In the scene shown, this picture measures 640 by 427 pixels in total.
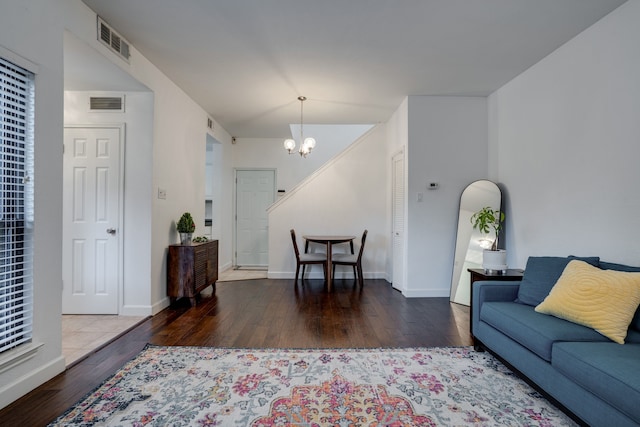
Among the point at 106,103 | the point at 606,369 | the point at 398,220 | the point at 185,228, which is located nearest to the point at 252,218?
the point at 185,228

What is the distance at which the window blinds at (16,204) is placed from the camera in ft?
5.99

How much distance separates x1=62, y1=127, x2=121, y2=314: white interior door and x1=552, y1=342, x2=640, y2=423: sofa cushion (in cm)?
387

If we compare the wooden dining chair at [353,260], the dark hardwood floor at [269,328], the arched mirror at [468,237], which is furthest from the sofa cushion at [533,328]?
the wooden dining chair at [353,260]

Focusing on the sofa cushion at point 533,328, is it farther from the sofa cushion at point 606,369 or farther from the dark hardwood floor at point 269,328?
the dark hardwood floor at point 269,328

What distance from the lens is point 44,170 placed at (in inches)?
81.3

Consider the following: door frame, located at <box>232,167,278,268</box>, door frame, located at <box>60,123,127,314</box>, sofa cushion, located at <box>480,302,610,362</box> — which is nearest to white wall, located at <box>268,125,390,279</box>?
door frame, located at <box>232,167,278,268</box>

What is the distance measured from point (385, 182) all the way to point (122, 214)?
12.9 ft

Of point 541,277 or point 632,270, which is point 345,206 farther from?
point 632,270

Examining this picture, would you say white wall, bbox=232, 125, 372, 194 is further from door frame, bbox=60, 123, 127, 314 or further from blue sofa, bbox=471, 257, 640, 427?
blue sofa, bbox=471, 257, 640, 427

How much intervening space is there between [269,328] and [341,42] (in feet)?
9.07

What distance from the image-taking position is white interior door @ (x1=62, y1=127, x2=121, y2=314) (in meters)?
3.43

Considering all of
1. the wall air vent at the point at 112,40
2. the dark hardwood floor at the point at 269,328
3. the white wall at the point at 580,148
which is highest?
the wall air vent at the point at 112,40

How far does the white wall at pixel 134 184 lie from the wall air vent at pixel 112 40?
56 cm

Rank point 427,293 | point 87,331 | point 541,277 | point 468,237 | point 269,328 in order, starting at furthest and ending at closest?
point 427,293 → point 468,237 → point 269,328 → point 87,331 → point 541,277
